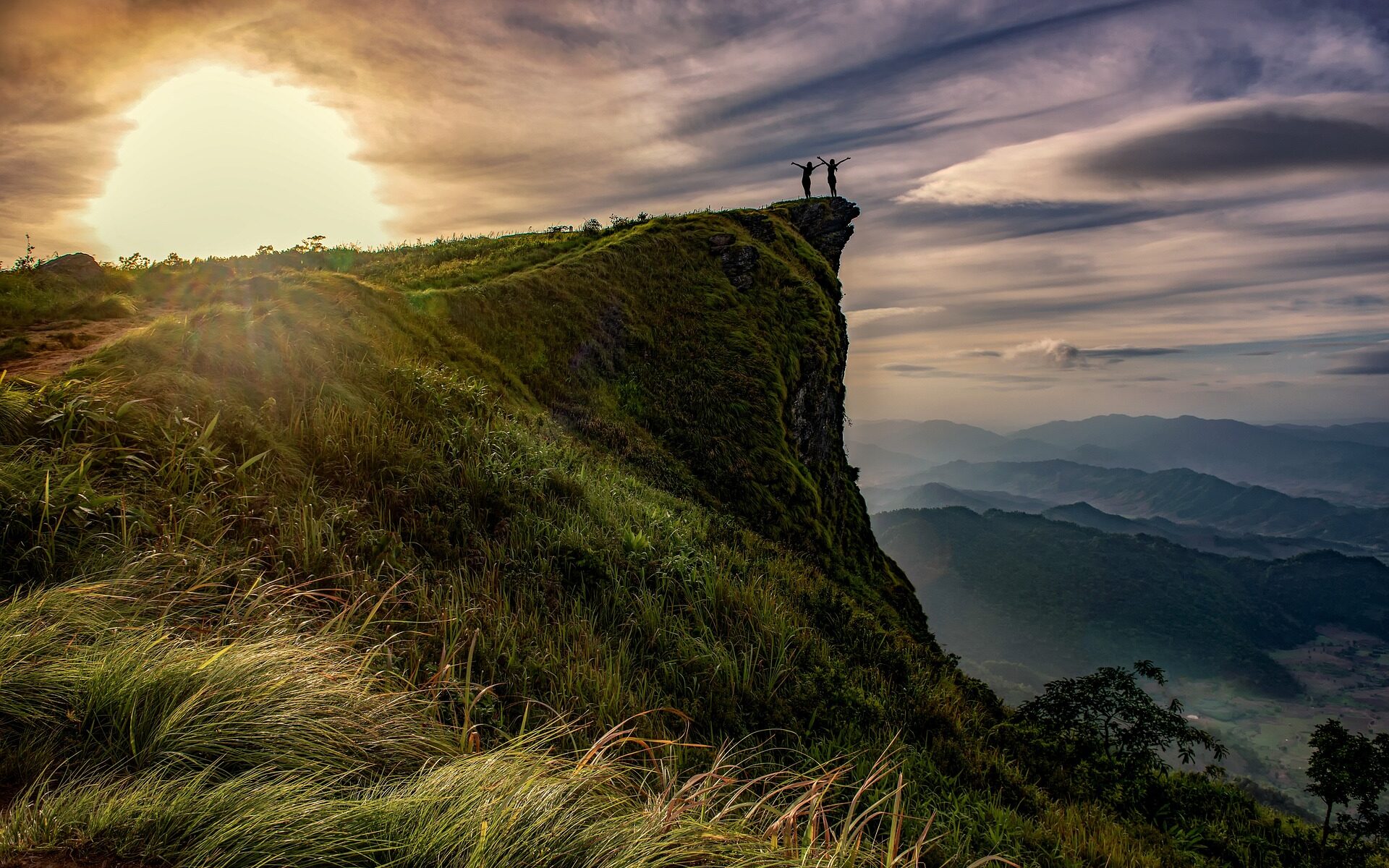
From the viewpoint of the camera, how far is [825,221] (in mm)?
36719

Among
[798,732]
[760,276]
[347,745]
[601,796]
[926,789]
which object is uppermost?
[760,276]

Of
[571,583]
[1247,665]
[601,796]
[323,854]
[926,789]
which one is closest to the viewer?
[323,854]

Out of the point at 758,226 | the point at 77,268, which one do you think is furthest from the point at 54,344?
the point at 758,226

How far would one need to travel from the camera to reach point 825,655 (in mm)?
5707

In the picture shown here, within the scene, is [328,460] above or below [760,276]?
below

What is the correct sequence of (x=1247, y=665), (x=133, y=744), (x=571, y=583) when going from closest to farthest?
1. (x=133, y=744)
2. (x=571, y=583)
3. (x=1247, y=665)

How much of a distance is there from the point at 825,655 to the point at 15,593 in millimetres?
5567

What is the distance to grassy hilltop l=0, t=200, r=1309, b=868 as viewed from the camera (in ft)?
7.60

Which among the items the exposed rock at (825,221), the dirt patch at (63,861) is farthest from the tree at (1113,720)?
the exposed rock at (825,221)

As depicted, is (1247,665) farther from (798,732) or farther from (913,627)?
(798,732)

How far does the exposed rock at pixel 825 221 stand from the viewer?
35719 mm

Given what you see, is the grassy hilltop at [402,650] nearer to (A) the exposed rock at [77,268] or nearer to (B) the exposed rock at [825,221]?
(A) the exposed rock at [77,268]

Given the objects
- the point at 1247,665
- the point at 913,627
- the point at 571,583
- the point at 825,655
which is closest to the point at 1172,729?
the point at 913,627

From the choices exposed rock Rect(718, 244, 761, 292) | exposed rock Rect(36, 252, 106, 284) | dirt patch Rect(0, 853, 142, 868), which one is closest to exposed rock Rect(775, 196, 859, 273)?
exposed rock Rect(718, 244, 761, 292)
